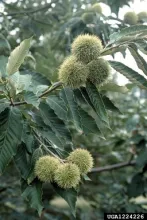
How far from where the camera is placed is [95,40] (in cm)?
164

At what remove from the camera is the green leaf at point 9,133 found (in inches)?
59.9

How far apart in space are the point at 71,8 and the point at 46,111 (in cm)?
235

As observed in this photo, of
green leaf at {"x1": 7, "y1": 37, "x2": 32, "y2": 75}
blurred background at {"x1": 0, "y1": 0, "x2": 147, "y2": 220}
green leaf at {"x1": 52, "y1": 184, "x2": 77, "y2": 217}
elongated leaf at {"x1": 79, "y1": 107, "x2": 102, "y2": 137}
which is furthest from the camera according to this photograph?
blurred background at {"x1": 0, "y1": 0, "x2": 147, "y2": 220}

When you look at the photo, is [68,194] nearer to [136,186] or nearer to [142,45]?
[142,45]

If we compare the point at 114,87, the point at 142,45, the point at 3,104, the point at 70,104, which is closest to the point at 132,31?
the point at 142,45

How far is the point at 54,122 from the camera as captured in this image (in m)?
1.70

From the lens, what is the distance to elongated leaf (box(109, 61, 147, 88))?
5.10 ft

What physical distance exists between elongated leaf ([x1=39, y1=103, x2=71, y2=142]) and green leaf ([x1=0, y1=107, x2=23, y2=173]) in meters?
0.16

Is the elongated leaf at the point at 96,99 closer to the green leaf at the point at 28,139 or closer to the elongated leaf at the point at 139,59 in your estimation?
the elongated leaf at the point at 139,59

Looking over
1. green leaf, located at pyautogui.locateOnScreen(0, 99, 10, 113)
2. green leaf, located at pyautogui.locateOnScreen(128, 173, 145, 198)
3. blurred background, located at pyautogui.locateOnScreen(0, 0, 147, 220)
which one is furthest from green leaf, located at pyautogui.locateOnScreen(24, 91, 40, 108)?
green leaf, located at pyautogui.locateOnScreen(128, 173, 145, 198)

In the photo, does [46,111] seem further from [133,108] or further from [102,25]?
[133,108]

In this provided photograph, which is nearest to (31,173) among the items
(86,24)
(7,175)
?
(86,24)

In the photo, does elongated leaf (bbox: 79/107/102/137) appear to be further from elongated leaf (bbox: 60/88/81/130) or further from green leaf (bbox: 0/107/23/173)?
green leaf (bbox: 0/107/23/173)

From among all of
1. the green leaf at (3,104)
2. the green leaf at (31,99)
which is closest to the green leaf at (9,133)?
the green leaf at (3,104)
